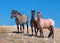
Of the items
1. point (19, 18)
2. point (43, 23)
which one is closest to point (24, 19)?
point (19, 18)

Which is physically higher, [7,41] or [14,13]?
[14,13]

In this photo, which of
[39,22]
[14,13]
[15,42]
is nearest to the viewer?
[15,42]

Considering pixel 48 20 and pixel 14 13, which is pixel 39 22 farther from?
pixel 14 13

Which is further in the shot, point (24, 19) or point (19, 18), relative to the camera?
point (24, 19)

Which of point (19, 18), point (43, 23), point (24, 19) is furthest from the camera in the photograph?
point (24, 19)

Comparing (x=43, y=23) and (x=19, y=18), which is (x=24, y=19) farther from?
(x=43, y=23)

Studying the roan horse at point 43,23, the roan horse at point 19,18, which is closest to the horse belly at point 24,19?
the roan horse at point 19,18

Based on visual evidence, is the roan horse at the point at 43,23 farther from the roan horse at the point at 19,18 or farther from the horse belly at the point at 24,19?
the horse belly at the point at 24,19

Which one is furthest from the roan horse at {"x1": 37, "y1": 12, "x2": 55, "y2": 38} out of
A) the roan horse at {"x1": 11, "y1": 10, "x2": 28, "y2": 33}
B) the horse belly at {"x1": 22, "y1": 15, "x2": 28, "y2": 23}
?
the horse belly at {"x1": 22, "y1": 15, "x2": 28, "y2": 23}

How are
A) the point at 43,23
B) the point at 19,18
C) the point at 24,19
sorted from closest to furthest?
the point at 43,23 → the point at 19,18 → the point at 24,19

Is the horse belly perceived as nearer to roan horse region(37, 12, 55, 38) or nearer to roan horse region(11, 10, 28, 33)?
roan horse region(11, 10, 28, 33)

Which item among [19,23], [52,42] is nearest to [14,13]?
[19,23]

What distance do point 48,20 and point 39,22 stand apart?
123 cm

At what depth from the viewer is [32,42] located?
17359mm
